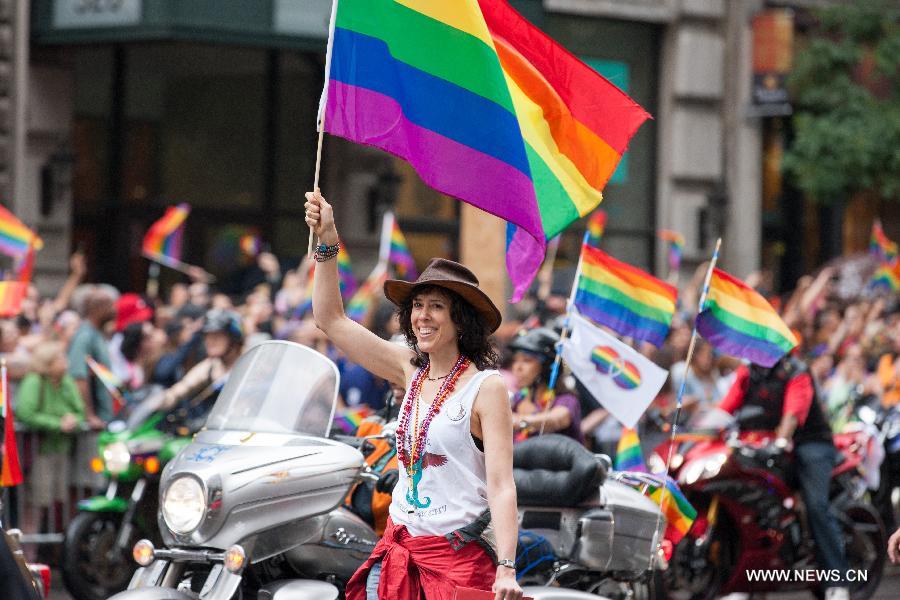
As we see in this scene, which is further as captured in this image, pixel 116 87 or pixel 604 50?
pixel 604 50

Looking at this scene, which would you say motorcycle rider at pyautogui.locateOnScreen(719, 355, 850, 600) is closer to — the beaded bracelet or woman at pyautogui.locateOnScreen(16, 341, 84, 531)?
woman at pyautogui.locateOnScreen(16, 341, 84, 531)

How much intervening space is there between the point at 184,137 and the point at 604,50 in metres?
5.85

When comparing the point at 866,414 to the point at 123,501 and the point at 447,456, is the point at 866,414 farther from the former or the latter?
the point at 447,456

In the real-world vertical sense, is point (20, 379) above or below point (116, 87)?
below

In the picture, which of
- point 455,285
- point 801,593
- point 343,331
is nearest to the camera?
point 455,285

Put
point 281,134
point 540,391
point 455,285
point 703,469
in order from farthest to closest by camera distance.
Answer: point 281,134 → point 703,469 → point 540,391 → point 455,285

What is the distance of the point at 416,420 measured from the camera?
5.43m

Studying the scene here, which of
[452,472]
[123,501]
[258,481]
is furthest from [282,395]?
[123,501]

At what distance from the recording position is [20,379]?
11516 millimetres

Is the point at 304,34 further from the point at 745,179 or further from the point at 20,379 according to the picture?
the point at 20,379

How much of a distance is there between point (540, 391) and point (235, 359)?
2453 millimetres

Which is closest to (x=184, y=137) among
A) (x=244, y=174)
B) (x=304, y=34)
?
(x=244, y=174)

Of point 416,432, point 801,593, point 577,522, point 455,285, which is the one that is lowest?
point 801,593

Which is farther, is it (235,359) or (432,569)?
(235,359)
